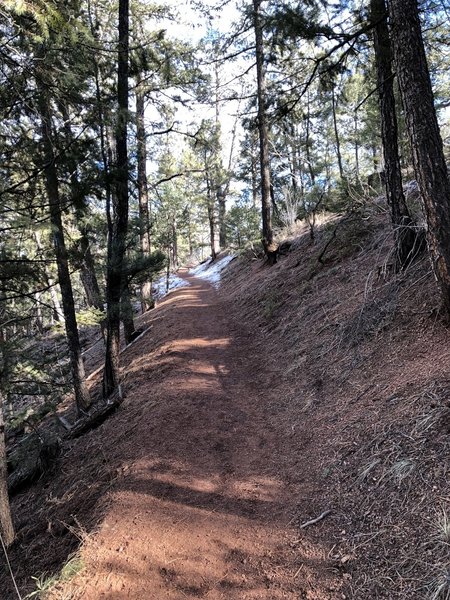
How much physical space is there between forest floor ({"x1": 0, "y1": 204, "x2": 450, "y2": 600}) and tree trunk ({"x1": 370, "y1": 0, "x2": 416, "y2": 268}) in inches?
18.9

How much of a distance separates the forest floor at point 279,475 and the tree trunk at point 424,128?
1.02 metres

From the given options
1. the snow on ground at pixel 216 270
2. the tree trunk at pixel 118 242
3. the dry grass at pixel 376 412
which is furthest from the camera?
the snow on ground at pixel 216 270

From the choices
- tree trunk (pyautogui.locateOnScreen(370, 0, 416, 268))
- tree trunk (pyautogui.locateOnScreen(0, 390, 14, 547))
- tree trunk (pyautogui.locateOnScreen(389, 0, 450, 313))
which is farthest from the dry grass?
tree trunk (pyautogui.locateOnScreen(0, 390, 14, 547))

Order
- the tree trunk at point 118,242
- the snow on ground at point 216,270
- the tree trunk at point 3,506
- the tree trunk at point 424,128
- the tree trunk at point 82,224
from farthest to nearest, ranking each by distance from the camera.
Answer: the snow on ground at point 216,270
the tree trunk at point 118,242
the tree trunk at point 82,224
the tree trunk at point 3,506
the tree trunk at point 424,128

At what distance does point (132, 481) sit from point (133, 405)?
2.42 m

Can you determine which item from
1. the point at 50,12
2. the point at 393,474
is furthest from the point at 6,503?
the point at 50,12

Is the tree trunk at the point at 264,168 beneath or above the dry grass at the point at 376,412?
above

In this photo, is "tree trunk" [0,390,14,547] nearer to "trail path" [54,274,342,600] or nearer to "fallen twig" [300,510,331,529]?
→ "trail path" [54,274,342,600]

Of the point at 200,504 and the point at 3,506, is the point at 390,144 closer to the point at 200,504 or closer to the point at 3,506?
the point at 200,504

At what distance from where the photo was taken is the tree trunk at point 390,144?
18.4 feet

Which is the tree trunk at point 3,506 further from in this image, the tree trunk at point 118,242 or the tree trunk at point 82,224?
the tree trunk at point 118,242

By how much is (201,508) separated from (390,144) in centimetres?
557

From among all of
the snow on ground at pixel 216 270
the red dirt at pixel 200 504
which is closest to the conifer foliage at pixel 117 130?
the red dirt at pixel 200 504

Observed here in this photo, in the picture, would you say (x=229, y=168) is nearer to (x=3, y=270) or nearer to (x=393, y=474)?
(x=3, y=270)
